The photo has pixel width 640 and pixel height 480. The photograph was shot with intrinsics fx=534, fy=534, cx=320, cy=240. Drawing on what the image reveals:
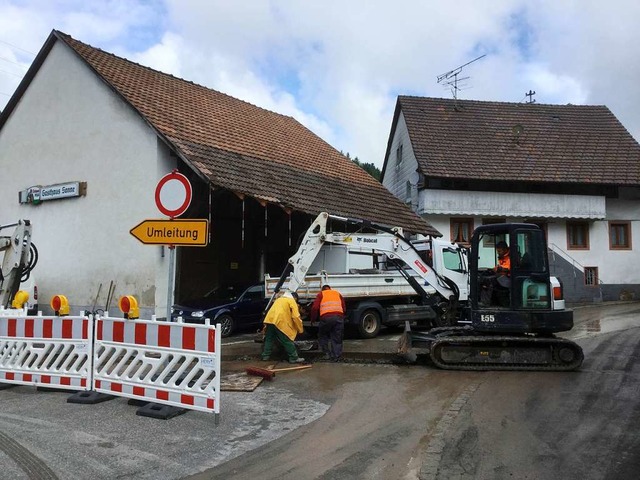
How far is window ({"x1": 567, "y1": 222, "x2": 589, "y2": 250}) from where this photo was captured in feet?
89.7

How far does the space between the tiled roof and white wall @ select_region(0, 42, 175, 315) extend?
2.50ft

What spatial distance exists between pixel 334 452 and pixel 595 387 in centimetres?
467

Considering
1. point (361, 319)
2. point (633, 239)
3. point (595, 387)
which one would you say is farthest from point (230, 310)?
point (633, 239)

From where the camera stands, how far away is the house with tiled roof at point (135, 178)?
14312 mm

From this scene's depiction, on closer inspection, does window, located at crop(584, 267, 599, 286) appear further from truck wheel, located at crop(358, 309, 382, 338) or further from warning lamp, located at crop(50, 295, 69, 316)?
warning lamp, located at crop(50, 295, 69, 316)

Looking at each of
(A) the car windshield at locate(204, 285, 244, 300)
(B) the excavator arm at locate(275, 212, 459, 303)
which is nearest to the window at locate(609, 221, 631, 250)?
(B) the excavator arm at locate(275, 212, 459, 303)

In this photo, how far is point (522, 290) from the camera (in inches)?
359

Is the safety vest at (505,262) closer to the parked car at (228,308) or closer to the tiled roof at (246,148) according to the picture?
the tiled roof at (246,148)

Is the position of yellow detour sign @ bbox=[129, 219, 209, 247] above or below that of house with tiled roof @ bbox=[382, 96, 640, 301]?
below

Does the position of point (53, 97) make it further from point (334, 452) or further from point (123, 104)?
point (334, 452)

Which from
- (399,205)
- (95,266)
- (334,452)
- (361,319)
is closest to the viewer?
(334,452)

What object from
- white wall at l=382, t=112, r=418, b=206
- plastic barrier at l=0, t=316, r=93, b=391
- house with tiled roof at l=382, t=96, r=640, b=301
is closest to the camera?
plastic barrier at l=0, t=316, r=93, b=391

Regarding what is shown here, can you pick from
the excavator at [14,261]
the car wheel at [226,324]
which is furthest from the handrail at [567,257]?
the excavator at [14,261]

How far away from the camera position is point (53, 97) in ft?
55.1
